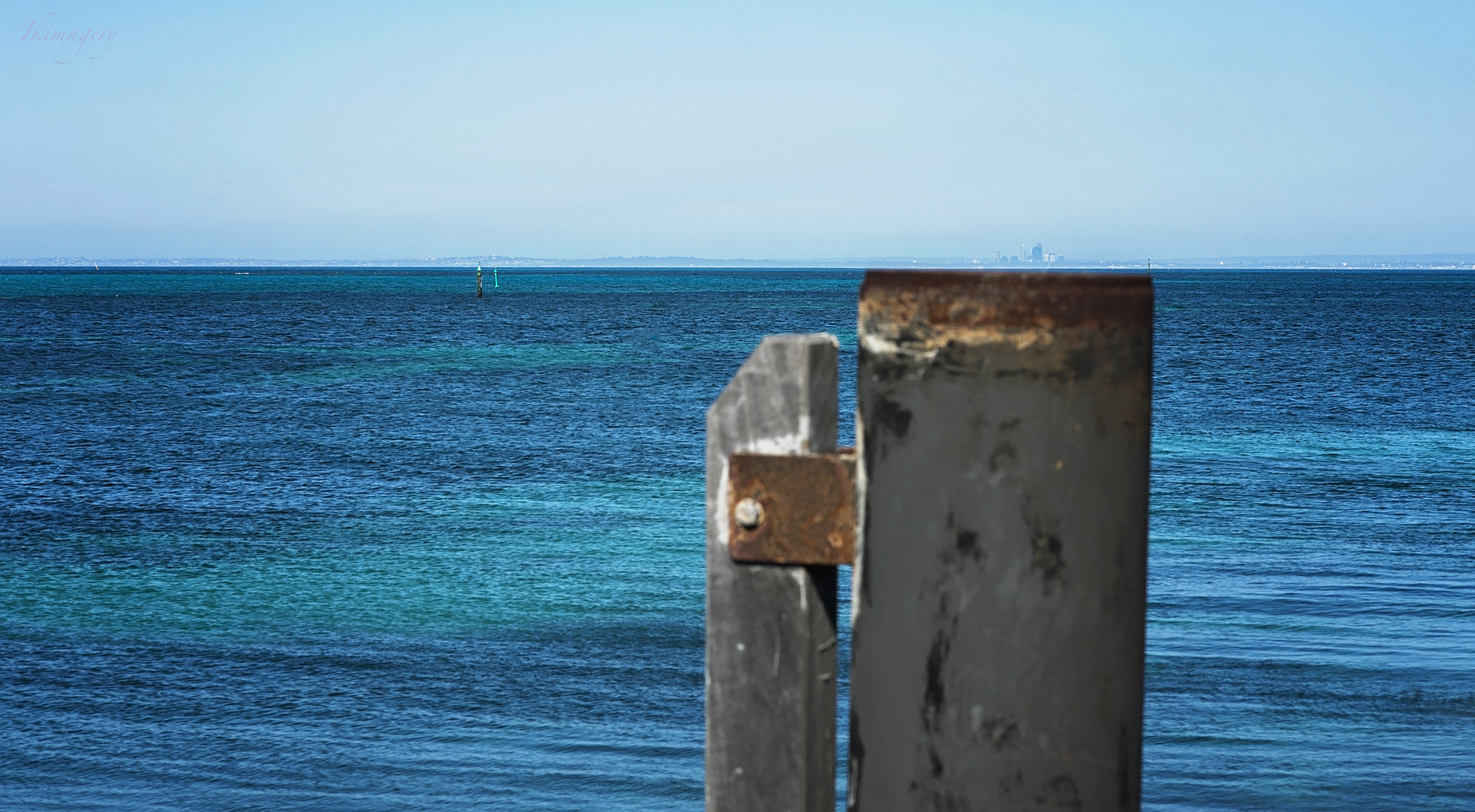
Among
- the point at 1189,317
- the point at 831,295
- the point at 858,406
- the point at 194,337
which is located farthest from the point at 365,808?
the point at 831,295

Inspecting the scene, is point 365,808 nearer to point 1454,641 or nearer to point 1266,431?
point 1454,641

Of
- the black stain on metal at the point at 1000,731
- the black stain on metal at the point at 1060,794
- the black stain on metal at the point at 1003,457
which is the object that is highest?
the black stain on metal at the point at 1003,457

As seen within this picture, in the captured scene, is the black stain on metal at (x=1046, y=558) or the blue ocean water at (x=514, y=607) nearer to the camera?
the black stain on metal at (x=1046, y=558)

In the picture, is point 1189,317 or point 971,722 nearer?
point 971,722

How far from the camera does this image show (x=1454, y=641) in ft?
25.4

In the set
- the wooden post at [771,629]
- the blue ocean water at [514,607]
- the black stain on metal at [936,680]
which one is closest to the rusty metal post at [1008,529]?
the black stain on metal at [936,680]

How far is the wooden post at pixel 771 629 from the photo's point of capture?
4.72 ft

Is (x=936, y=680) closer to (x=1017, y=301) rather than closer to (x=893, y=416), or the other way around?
(x=893, y=416)

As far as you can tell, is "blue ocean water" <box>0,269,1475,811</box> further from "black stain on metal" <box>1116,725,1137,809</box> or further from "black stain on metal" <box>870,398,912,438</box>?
"black stain on metal" <box>870,398,912,438</box>

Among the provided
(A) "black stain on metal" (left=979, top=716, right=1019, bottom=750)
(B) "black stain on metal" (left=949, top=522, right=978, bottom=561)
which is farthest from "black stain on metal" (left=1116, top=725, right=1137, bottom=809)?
(B) "black stain on metal" (left=949, top=522, right=978, bottom=561)

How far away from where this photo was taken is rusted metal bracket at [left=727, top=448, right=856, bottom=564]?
1397mm

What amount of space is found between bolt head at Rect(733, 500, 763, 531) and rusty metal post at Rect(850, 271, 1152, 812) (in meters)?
0.16

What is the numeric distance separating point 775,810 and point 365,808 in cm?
445

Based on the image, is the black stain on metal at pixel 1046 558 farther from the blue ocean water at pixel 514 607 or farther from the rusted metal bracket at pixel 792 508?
the blue ocean water at pixel 514 607
